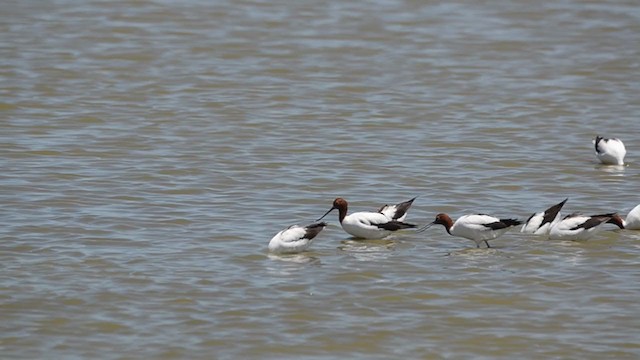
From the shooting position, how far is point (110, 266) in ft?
41.1

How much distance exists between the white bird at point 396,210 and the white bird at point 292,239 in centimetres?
119

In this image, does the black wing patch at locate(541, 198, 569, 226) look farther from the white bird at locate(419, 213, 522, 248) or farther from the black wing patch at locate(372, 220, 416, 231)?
the black wing patch at locate(372, 220, 416, 231)

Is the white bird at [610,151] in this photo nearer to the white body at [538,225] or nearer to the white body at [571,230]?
the white body at [538,225]

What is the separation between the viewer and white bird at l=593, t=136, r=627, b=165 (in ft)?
55.6

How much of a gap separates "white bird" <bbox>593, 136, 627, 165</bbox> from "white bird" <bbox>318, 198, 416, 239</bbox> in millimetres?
4276

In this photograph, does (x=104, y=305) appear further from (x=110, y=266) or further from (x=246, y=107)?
(x=246, y=107)

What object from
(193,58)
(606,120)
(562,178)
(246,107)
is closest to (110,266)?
(562,178)

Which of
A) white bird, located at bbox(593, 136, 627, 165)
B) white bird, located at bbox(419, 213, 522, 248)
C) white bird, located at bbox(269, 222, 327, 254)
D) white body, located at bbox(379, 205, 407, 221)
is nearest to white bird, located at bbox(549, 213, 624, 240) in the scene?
white bird, located at bbox(419, 213, 522, 248)

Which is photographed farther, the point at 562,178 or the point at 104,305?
the point at 562,178

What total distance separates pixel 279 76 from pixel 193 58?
6.64ft

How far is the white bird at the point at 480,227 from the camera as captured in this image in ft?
43.4

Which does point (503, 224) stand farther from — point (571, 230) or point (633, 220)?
point (633, 220)

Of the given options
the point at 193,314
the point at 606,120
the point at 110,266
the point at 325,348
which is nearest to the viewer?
the point at 325,348

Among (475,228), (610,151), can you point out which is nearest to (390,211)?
(475,228)
